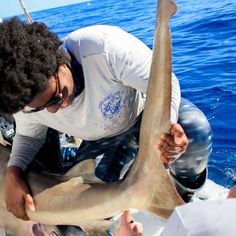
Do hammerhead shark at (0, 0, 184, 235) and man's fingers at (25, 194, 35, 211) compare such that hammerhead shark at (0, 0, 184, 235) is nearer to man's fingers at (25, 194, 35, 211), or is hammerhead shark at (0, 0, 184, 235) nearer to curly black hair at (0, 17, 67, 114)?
man's fingers at (25, 194, 35, 211)

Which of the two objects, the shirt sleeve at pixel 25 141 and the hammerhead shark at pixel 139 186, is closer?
the hammerhead shark at pixel 139 186

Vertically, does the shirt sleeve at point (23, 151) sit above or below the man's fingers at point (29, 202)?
above

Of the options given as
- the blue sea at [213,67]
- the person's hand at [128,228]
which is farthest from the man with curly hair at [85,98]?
the blue sea at [213,67]

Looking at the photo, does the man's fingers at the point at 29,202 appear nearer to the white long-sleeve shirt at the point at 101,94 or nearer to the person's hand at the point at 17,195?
the person's hand at the point at 17,195

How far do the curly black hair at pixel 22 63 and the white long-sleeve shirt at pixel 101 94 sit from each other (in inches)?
9.9

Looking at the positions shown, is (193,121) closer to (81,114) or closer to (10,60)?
(81,114)

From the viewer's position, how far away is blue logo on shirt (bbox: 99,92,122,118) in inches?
88.7

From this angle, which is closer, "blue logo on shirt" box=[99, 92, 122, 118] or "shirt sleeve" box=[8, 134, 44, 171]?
"blue logo on shirt" box=[99, 92, 122, 118]

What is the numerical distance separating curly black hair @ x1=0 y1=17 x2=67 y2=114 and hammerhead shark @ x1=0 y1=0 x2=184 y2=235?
497mm

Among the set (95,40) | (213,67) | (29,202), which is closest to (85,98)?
(95,40)

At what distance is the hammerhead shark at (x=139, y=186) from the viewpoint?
1542 millimetres

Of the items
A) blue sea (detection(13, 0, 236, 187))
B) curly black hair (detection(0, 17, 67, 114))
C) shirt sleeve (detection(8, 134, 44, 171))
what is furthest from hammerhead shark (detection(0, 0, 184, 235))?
blue sea (detection(13, 0, 236, 187))

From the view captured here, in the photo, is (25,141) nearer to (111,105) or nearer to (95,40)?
(111,105)

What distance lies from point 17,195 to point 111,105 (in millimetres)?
693
